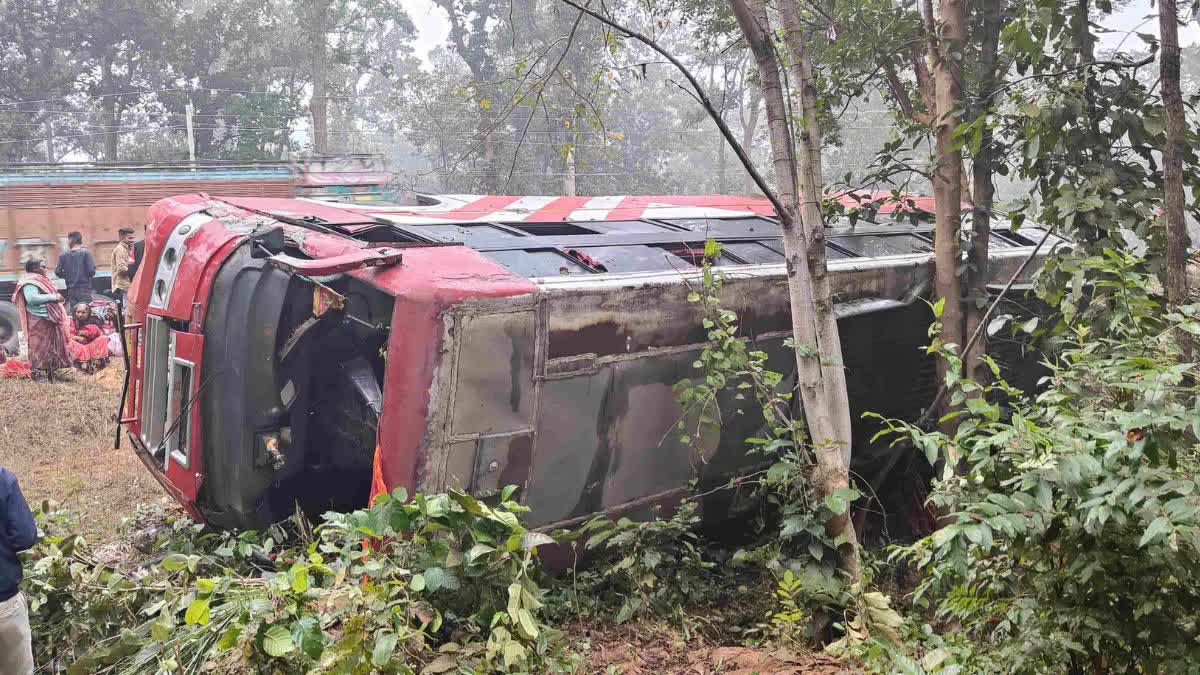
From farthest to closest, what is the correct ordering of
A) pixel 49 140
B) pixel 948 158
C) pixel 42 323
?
pixel 49 140 → pixel 42 323 → pixel 948 158

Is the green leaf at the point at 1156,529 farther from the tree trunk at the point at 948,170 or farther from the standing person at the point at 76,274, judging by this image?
the standing person at the point at 76,274

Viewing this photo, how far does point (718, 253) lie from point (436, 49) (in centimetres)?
4649

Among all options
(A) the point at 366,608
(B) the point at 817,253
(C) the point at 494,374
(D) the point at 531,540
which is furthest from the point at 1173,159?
(A) the point at 366,608

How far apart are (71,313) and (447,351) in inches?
413

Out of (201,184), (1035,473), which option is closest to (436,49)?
(201,184)

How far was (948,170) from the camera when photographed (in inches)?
199

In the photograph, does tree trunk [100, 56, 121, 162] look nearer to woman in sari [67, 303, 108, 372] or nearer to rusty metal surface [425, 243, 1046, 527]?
woman in sari [67, 303, 108, 372]

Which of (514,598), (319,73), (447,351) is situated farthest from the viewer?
(319,73)

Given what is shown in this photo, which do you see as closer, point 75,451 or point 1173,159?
point 1173,159

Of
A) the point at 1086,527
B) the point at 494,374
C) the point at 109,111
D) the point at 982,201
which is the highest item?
the point at 109,111

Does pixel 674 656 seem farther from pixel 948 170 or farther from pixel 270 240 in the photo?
pixel 948 170

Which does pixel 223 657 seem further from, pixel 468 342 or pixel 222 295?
pixel 222 295

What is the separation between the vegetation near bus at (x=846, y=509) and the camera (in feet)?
8.48

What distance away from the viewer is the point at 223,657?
3.07 m
